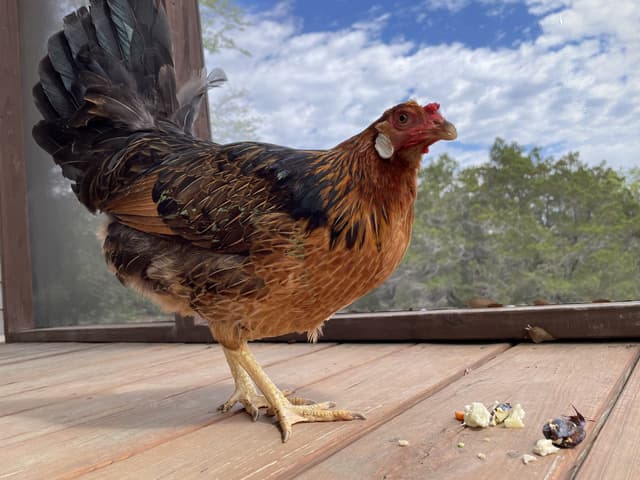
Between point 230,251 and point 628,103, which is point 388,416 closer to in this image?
point 230,251

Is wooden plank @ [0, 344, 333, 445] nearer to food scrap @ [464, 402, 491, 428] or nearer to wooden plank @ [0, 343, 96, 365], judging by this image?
food scrap @ [464, 402, 491, 428]

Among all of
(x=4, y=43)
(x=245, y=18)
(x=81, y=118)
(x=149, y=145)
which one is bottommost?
(x=149, y=145)

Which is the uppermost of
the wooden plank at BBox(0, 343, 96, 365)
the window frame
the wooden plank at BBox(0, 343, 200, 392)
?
the window frame

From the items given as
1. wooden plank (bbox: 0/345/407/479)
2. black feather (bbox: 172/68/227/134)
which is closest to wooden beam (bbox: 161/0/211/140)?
black feather (bbox: 172/68/227/134)

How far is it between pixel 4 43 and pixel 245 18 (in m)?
2.14

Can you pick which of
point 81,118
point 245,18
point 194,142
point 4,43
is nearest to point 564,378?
point 194,142

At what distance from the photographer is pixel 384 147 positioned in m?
1.62

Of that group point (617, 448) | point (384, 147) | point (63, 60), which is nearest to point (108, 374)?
point (63, 60)

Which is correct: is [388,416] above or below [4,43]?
below

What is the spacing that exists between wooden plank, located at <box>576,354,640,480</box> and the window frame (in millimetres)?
908

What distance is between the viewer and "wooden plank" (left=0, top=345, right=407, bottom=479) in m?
1.42

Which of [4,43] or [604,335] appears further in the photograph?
[4,43]

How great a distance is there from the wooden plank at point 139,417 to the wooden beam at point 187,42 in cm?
149

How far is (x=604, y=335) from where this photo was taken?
2369 mm
